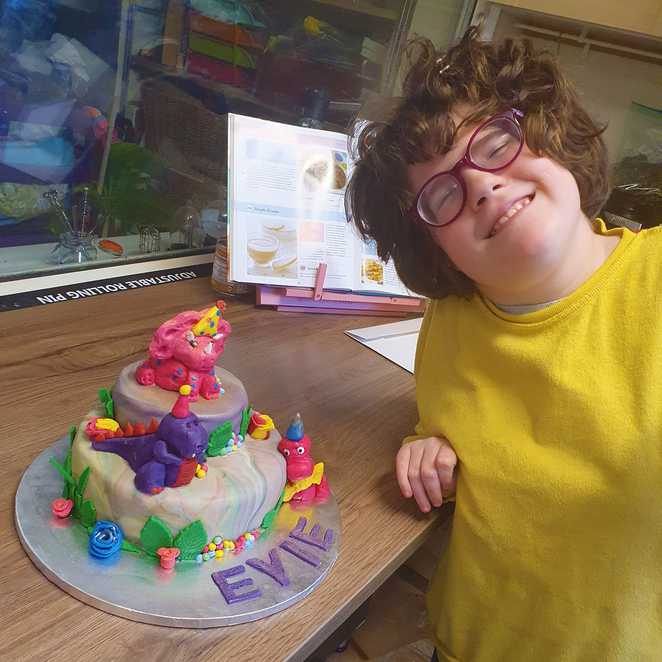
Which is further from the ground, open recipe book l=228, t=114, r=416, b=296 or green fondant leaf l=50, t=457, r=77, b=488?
open recipe book l=228, t=114, r=416, b=296

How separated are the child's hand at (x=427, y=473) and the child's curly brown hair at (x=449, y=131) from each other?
239mm

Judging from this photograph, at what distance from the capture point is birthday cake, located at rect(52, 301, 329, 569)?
0.61m

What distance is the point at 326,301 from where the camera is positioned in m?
1.32

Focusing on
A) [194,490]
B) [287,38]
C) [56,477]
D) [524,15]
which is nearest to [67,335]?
[56,477]

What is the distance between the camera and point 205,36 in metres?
1.33

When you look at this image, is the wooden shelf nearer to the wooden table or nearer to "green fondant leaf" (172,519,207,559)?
the wooden table

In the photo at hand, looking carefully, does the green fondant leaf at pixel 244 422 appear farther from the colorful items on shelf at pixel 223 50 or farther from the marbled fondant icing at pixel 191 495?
the colorful items on shelf at pixel 223 50

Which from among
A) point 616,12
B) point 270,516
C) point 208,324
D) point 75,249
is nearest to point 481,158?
point 208,324

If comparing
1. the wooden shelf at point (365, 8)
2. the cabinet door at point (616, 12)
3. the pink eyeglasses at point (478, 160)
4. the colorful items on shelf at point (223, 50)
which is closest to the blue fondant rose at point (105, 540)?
the pink eyeglasses at point (478, 160)

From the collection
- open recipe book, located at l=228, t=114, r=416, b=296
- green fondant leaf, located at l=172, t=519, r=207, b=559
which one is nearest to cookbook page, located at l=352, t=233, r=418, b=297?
open recipe book, located at l=228, t=114, r=416, b=296

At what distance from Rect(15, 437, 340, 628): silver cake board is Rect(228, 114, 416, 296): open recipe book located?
2.11 feet

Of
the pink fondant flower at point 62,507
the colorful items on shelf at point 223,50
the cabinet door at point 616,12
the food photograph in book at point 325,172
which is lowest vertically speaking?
the pink fondant flower at point 62,507

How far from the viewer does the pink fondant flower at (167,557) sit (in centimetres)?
61

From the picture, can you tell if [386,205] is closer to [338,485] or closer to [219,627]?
[338,485]
